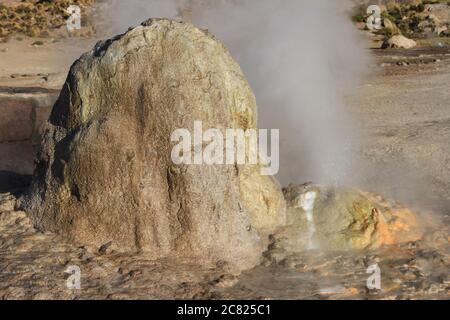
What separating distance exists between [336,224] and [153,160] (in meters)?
1.22

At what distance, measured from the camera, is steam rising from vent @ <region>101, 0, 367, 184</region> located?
628 centimetres

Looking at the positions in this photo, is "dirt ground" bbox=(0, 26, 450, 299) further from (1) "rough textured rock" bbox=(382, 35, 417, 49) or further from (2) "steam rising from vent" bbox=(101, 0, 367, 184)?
(1) "rough textured rock" bbox=(382, 35, 417, 49)

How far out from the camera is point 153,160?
3924 mm

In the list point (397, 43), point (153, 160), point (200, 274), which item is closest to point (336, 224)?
point (200, 274)

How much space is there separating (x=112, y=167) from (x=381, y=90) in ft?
21.2

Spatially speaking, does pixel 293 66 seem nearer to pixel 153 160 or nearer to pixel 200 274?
pixel 153 160

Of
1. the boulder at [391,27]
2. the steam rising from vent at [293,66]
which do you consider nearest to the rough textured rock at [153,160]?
the steam rising from vent at [293,66]

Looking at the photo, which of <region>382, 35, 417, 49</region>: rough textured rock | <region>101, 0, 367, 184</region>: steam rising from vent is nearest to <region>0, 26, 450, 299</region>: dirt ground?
<region>101, 0, 367, 184</region>: steam rising from vent

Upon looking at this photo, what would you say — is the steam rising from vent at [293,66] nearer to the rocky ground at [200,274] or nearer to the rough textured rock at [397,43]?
the rocky ground at [200,274]

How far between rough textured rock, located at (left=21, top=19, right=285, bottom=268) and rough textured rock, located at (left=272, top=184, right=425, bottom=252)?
0.28m

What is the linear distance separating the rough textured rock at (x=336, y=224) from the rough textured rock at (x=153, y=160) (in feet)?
0.92

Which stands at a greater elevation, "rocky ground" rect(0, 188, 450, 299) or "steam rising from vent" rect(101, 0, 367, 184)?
"steam rising from vent" rect(101, 0, 367, 184)

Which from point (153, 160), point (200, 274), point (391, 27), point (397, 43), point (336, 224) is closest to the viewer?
point (200, 274)
